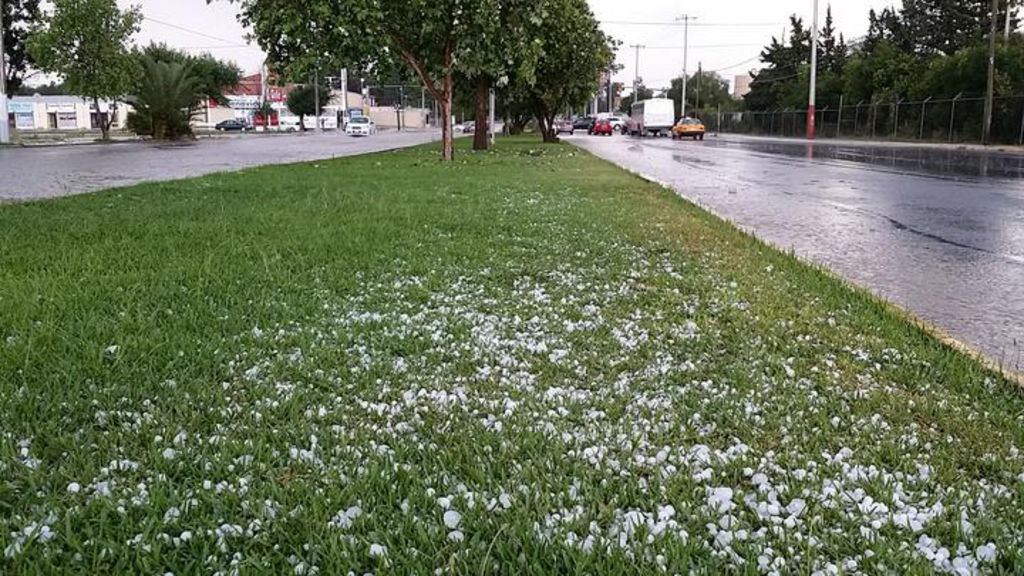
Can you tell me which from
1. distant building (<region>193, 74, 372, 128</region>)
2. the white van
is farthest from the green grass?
distant building (<region>193, 74, 372, 128</region>)

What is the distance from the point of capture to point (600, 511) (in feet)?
8.11

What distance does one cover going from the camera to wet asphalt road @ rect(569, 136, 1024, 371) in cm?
551

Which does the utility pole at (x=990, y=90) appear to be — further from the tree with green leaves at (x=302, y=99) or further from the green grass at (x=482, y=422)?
the tree with green leaves at (x=302, y=99)

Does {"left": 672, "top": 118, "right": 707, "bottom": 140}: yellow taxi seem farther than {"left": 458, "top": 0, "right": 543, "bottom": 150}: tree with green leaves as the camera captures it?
Yes

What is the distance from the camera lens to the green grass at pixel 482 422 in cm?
229

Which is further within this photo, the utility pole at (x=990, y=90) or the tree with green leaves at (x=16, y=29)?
the tree with green leaves at (x=16, y=29)

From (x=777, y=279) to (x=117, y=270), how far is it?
4644 mm

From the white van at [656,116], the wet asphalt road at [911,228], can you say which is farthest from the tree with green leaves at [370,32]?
the white van at [656,116]

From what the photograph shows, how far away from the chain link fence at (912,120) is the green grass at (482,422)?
35.3m

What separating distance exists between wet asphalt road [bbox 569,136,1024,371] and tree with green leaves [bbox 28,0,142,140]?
33.6m

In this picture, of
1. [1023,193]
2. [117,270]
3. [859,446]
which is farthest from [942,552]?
[1023,193]

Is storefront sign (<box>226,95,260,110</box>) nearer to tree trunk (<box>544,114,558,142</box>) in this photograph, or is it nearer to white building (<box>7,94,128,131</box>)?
white building (<box>7,94,128,131</box>)

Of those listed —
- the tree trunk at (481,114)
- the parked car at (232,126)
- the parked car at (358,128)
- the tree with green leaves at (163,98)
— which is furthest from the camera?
the parked car at (232,126)

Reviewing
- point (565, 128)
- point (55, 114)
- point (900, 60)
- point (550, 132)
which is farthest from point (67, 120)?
point (900, 60)
